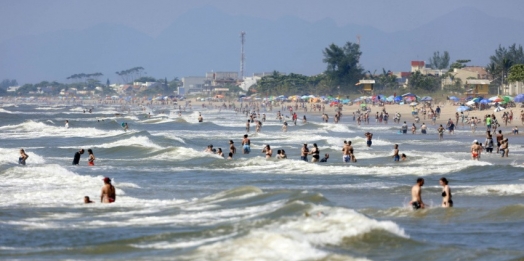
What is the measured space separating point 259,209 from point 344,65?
107 meters

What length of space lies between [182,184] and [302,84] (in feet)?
359

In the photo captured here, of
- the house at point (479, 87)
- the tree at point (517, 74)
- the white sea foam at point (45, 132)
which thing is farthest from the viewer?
the house at point (479, 87)

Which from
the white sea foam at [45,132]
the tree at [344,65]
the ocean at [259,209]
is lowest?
the ocean at [259,209]

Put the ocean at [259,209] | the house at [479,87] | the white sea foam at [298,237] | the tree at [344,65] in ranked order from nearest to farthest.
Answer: the white sea foam at [298,237] → the ocean at [259,209] → the house at [479,87] → the tree at [344,65]

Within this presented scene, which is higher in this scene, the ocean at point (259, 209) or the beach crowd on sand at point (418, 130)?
the beach crowd on sand at point (418, 130)

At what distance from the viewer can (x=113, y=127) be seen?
5981 cm

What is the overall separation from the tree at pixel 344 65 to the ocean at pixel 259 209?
88.9 meters

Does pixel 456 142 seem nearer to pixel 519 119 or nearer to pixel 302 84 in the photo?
pixel 519 119

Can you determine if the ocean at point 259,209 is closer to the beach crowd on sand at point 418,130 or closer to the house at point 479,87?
the beach crowd on sand at point 418,130

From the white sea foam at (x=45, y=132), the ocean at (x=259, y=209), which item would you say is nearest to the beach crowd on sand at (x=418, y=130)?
the ocean at (x=259, y=209)

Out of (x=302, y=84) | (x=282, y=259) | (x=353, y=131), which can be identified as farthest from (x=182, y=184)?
(x=302, y=84)

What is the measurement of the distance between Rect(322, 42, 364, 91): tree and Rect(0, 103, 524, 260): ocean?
88916mm

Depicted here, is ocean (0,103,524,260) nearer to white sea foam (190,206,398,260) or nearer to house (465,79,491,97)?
white sea foam (190,206,398,260)

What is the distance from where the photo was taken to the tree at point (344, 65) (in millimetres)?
122062
